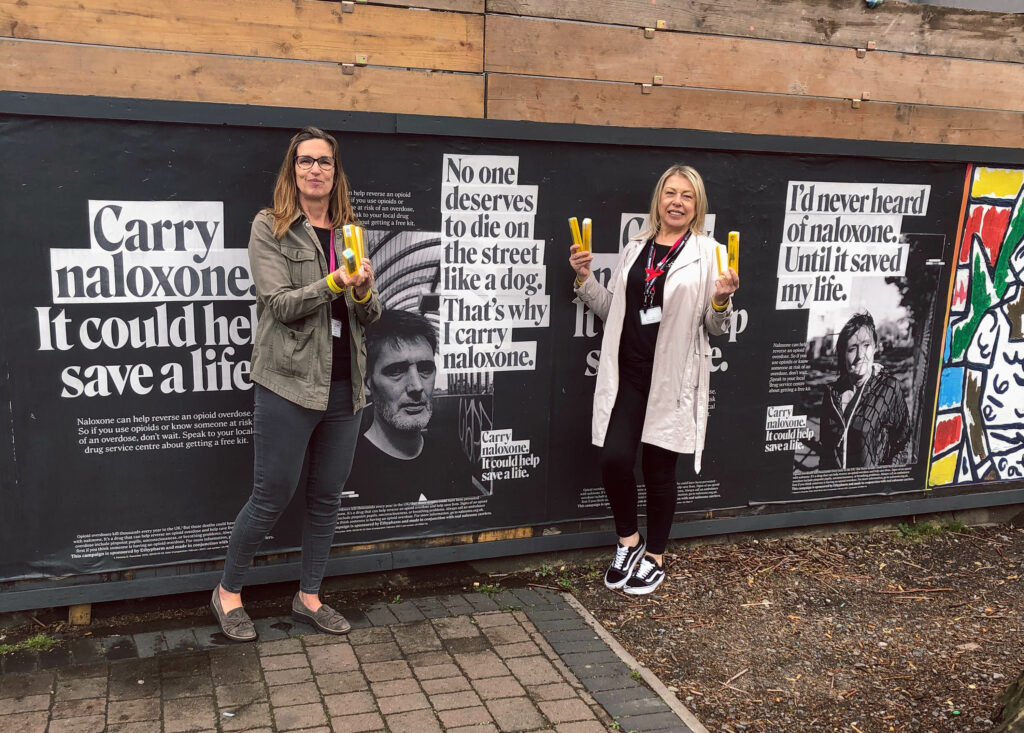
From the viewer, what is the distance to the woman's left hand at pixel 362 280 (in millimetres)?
3431

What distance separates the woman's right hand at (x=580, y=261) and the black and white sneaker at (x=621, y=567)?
147cm

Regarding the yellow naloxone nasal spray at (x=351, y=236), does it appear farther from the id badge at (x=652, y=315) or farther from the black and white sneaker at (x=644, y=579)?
the black and white sneaker at (x=644, y=579)

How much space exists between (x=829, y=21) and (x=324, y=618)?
168 inches

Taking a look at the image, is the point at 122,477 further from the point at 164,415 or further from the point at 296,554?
the point at 296,554

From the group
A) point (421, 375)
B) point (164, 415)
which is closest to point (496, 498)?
point (421, 375)

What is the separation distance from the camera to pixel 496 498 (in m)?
4.67

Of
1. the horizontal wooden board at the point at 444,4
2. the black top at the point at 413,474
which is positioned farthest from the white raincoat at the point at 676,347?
the horizontal wooden board at the point at 444,4

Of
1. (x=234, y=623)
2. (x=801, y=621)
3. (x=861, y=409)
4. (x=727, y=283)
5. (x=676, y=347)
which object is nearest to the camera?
(x=234, y=623)

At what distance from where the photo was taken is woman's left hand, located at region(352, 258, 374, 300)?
3.43m

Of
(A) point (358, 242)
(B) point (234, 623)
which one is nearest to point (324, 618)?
(B) point (234, 623)

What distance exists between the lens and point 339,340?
3.77 meters

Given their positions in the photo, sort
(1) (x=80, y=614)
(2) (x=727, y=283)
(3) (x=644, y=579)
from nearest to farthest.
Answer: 1. (1) (x=80, y=614)
2. (2) (x=727, y=283)
3. (3) (x=644, y=579)

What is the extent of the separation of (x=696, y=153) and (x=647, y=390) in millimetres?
1347

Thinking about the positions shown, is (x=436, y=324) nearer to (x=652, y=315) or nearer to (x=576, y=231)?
(x=576, y=231)
